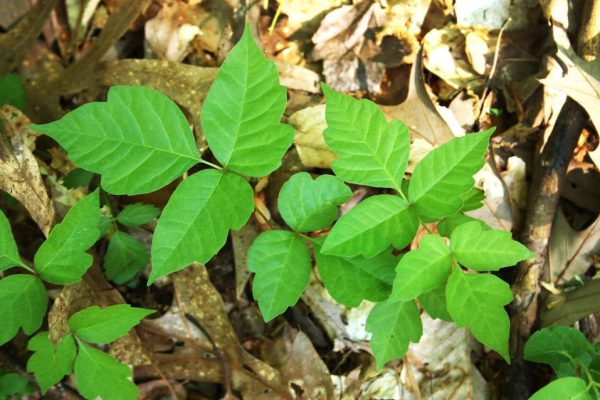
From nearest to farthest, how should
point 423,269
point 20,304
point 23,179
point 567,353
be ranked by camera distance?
point 423,269, point 20,304, point 567,353, point 23,179

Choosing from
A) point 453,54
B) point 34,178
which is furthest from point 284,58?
point 34,178

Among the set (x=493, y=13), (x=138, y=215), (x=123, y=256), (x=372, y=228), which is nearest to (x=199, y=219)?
(x=372, y=228)

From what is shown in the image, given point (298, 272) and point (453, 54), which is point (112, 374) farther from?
point (453, 54)

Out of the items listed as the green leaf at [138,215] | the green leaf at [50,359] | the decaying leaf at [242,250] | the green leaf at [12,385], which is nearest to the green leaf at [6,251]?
the green leaf at [50,359]

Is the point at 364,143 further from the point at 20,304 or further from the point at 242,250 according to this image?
the point at 20,304

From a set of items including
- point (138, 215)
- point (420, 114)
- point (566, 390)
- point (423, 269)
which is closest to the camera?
point (423, 269)

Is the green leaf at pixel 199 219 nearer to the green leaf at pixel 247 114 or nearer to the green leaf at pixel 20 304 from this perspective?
the green leaf at pixel 247 114
